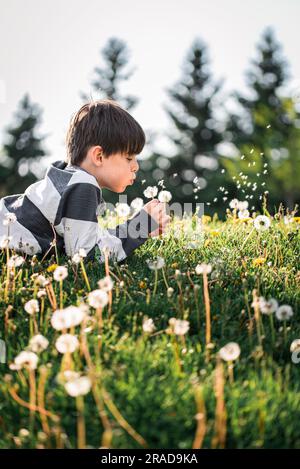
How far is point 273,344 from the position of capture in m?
2.35

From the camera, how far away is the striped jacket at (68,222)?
10.9 ft

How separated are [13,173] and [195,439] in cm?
2980

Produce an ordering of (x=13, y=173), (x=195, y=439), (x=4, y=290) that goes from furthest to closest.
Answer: (x=13, y=173), (x=4, y=290), (x=195, y=439)

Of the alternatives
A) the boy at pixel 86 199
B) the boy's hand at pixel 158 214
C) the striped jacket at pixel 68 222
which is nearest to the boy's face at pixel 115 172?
the boy at pixel 86 199

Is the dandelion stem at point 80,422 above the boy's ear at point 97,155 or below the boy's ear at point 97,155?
below

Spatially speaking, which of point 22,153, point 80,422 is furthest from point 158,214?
point 22,153

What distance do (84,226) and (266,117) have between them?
2401cm

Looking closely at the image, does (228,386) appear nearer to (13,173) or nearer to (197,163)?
(197,163)

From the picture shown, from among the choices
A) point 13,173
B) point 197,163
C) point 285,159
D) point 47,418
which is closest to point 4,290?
point 47,418

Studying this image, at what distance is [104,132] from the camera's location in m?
3.79

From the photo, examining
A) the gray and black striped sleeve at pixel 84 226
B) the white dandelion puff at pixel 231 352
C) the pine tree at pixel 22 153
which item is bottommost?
the white dandelion puff at pixel 231 352

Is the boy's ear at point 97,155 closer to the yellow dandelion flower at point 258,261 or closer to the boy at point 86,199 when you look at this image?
the boy at point 86,199

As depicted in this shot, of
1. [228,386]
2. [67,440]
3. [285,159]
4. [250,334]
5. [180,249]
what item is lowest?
[67,440]

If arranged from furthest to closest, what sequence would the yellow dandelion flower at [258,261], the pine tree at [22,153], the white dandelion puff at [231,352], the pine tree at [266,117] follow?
the pine tree at [22,153]
the pine tree at [266,117]
the yellow dandelion flower at [258,261]
the white dandelion puff at [231,352]
